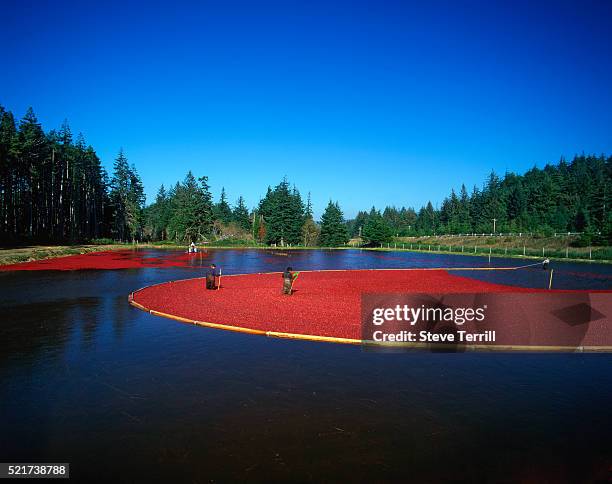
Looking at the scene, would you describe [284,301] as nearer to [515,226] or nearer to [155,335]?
[155,335]

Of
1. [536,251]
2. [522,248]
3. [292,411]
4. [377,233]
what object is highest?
[377,233]

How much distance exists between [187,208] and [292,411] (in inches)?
3338

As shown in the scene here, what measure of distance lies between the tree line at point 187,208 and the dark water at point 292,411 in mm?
50541

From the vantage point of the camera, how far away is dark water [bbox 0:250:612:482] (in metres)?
5.77

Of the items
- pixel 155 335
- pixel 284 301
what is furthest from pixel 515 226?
pixel 155 335

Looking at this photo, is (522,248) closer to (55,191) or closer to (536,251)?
(536,251)

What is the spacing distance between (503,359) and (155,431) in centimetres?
892

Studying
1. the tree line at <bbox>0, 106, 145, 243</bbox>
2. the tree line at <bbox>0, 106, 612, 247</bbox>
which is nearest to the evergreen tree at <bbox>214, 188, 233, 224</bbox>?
the tree line at <bbox>0, 106, 612, 247</bbox>

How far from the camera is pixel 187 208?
8750 centimetres

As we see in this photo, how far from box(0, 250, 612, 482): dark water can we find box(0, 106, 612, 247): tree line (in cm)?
5054

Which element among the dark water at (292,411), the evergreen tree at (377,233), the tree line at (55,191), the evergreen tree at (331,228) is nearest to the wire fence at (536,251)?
the evergreen tree at (377,233)

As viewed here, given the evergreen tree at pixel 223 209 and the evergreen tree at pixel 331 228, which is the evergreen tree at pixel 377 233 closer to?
the evergreen tree at pixel 331 228

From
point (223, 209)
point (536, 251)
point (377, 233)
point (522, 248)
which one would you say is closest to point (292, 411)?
point (536, 251)

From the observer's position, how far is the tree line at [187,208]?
192 ft
